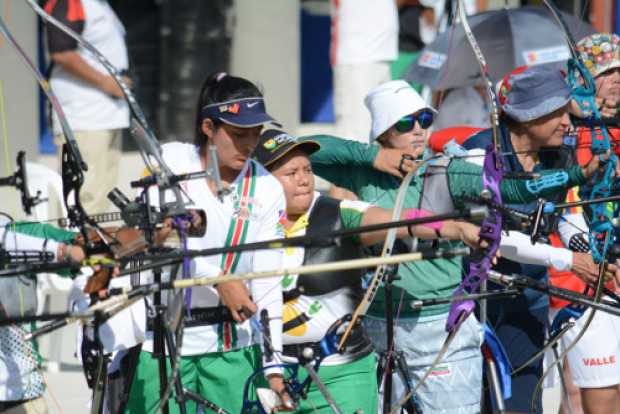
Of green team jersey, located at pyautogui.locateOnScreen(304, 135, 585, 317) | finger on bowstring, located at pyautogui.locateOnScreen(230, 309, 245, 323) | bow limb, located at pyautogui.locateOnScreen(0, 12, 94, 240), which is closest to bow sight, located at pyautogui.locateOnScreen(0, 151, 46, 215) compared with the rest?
bow limb, located at pyautogui.locateOnScreen(0, 12, 94, 240)

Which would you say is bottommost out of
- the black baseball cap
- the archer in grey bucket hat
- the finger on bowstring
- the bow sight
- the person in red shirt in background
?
the person in red shirt in background

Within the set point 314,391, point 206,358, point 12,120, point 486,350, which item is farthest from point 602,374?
point 12,120

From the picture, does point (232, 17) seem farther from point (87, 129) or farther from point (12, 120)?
point (87, 129)

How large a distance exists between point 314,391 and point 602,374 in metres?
1.66

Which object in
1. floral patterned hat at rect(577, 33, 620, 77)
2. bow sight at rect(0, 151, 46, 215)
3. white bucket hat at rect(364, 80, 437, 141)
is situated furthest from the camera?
floral patterned hat at rect(577, 33, 620, 77)

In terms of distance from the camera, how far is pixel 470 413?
545cm

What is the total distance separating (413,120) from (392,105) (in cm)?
10

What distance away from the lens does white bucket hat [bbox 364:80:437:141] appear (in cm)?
559

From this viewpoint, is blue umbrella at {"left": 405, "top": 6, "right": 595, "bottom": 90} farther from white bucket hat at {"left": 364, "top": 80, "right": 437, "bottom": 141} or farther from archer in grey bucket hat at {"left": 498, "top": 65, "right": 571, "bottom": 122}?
archer in grey bucket hat at {"left": 498, "top": 65, "right": 571, "bottom": 122}

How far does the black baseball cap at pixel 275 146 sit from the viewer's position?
206 inches

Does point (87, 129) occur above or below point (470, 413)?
above

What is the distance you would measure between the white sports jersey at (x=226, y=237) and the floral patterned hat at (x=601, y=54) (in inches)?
89.0

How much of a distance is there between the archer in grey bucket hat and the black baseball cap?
83cm

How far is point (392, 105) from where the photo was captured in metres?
5.63
